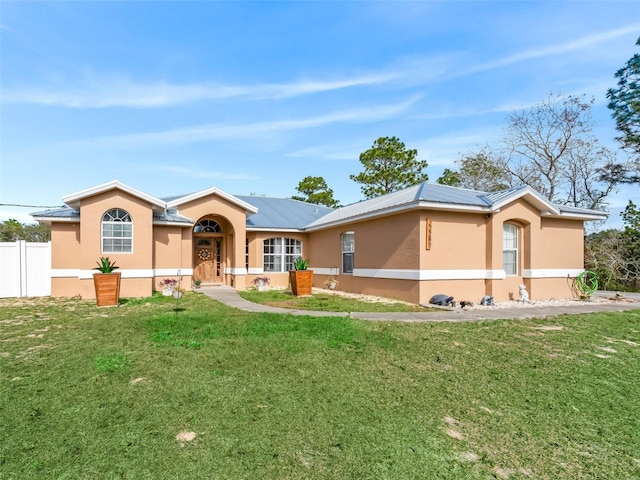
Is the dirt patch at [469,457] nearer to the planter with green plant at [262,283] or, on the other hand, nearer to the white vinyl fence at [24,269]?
the planter with green plant at [262,283]

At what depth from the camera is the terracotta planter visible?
1126 cm

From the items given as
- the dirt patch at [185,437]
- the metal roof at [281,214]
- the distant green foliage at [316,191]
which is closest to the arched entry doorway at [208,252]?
the metal roof at [281,214]

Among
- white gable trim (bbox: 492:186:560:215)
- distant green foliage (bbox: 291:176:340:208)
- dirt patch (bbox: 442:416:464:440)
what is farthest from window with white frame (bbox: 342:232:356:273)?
distant green foliage (bbox: 291:176:340:208)

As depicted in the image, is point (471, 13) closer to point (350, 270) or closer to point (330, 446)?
point (350, 270)

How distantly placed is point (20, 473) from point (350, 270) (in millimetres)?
13432

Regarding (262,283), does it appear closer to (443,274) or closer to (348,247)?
(348,247)

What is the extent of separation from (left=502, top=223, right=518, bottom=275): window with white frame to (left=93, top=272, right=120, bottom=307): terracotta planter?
13.1 m

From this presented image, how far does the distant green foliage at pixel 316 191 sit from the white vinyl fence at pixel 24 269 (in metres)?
26.4

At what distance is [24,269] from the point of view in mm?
14000

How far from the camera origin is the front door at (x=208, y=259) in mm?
18453

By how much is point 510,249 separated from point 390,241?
438 centimetres

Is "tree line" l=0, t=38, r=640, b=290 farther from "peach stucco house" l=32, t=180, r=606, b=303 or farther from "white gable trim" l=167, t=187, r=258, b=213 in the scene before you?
"white gable trim" l=167, t=187, r=258, b=213

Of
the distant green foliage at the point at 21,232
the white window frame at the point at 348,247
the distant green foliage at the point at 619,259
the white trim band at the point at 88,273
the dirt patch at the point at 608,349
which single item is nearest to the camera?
the dirt patch at the point at 608,349

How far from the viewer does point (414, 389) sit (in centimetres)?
433
